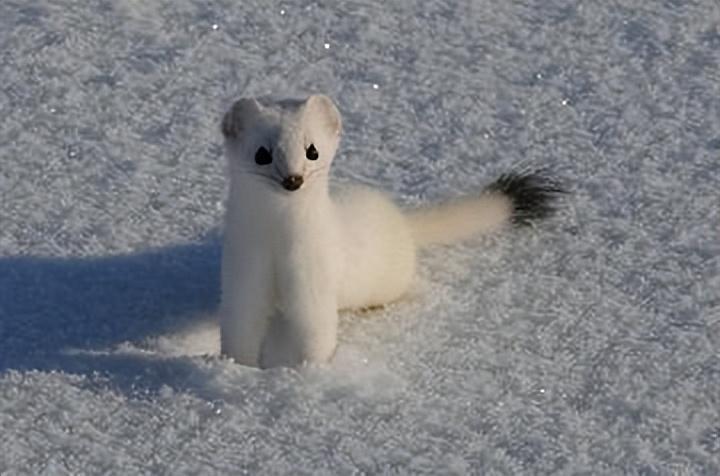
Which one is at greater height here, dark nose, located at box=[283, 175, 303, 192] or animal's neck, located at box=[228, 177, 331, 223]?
dark nose, located at box=[283, 175, 303, 192]

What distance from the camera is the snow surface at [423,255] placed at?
2.93m

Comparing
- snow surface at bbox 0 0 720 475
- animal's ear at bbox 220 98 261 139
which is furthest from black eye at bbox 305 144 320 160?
snow surface at bbox 0 0 720 475

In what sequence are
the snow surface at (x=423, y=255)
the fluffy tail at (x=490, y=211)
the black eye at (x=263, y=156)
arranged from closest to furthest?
Answer: the snow surface at (x=423, y=255) < the black eye at (x=263, y=156) < the fluffy tail at (x=490, y=211)

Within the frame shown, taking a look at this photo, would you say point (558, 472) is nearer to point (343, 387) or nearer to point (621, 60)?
point (343, 387)

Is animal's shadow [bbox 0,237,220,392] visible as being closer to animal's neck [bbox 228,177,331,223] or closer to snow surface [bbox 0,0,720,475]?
snow surface [bbox 0,0,720,475]

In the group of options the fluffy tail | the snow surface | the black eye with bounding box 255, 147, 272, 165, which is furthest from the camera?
the fluffy tail

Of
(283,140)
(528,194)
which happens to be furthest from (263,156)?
(528,194)

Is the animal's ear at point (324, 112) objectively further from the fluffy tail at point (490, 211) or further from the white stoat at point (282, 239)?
the fluffy tail at point (490, 211)

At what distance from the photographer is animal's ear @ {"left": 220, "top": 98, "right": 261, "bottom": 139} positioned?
309 cm

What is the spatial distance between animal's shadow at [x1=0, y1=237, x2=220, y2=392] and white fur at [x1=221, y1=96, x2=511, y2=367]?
159 mm

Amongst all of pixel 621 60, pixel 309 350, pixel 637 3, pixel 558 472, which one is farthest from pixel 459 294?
pixel 637 3

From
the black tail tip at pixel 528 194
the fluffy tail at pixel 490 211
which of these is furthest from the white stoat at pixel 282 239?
the black tail tip at pixel 528 194

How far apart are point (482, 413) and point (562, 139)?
1.20 m

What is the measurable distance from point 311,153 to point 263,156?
75 mm
